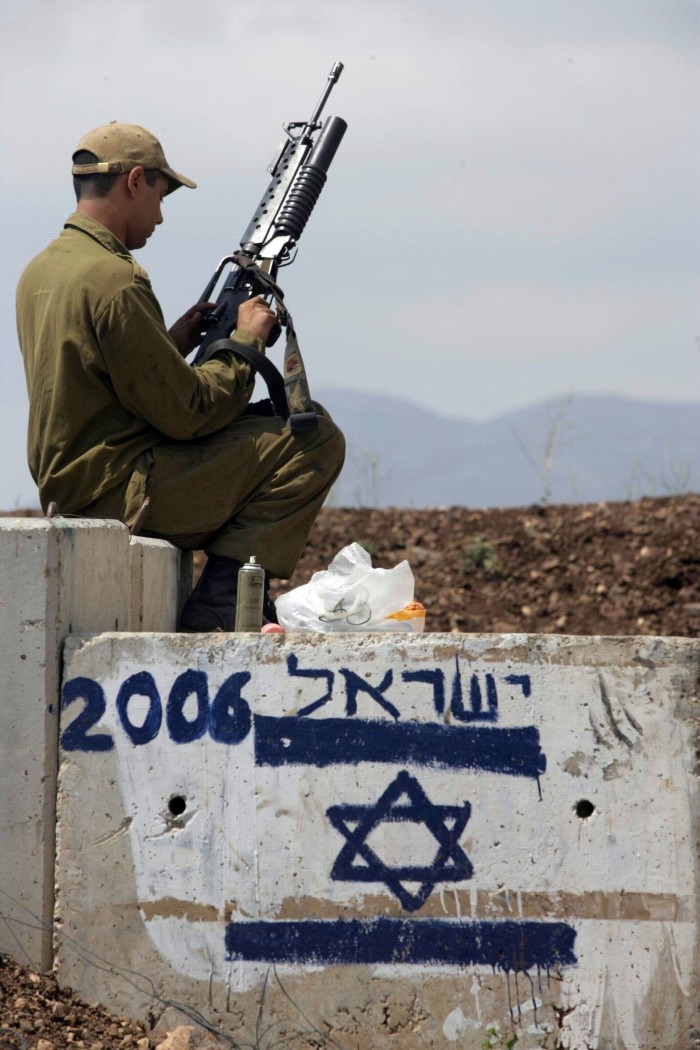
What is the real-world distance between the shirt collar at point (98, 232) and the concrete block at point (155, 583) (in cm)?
92

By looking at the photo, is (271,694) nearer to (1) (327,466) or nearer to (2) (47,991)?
(2) (47,991)

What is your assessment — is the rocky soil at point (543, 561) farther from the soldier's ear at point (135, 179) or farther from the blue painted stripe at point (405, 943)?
the blue painted stripe at point (405, 943)

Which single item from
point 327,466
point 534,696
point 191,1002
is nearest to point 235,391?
point 327,466

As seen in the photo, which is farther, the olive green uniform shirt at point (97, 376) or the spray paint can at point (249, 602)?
the olive green uniform shirt at point (97, 376)

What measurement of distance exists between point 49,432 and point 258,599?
0.85 m

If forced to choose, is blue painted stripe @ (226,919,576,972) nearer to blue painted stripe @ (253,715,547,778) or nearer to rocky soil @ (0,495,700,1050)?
blue painted stripe @ (253,715,547,778)

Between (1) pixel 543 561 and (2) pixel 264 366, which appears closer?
(2) pixel 264 366

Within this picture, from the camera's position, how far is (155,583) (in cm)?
410

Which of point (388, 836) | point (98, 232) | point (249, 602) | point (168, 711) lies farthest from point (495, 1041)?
point (98, 232)

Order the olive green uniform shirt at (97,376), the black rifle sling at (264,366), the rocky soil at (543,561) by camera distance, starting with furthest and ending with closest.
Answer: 1. the rocky soil at (543,561)
2. the black rifle sling at (264,366)
3. the olive green uniform shirt at (97,376)

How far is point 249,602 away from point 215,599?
1.96ft

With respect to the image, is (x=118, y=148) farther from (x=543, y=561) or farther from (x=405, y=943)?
(x=543, y=561)

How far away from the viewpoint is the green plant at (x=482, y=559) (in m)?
9.74

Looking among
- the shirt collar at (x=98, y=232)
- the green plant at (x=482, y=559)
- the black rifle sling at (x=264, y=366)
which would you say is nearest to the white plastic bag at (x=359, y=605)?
the black rifle sling at (x=264, y=366)
